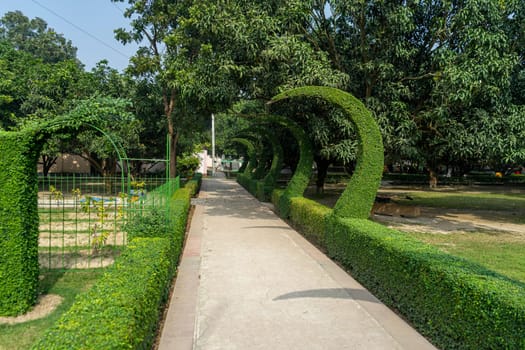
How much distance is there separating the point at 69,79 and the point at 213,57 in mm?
11459

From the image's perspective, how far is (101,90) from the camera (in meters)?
21.2

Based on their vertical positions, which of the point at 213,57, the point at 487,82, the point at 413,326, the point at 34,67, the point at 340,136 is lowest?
the point at 413,326

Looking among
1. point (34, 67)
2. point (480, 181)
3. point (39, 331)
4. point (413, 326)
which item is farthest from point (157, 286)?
point (480, 181)

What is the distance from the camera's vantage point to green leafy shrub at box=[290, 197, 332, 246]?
30.1 feet

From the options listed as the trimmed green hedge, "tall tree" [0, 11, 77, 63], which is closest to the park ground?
the trimmed green hedge

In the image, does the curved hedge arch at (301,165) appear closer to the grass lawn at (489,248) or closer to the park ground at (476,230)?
the park ground at (476,230)

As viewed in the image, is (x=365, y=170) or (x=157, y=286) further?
(x=365, y=170)

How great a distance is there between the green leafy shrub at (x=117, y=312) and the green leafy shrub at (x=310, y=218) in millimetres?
4953

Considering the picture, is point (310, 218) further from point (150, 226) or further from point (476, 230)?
point (476, 230)

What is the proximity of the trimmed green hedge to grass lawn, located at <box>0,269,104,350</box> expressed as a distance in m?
0.41

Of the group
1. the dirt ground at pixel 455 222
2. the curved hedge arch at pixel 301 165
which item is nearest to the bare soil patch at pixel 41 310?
the curved hedge arch at pixel 301 165

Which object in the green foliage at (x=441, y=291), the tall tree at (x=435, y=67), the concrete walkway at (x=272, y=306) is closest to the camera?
the green foliage at (x=441, y=291)

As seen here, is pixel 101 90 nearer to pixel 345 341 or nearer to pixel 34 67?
pixel 34 67

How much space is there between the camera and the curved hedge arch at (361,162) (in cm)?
832
